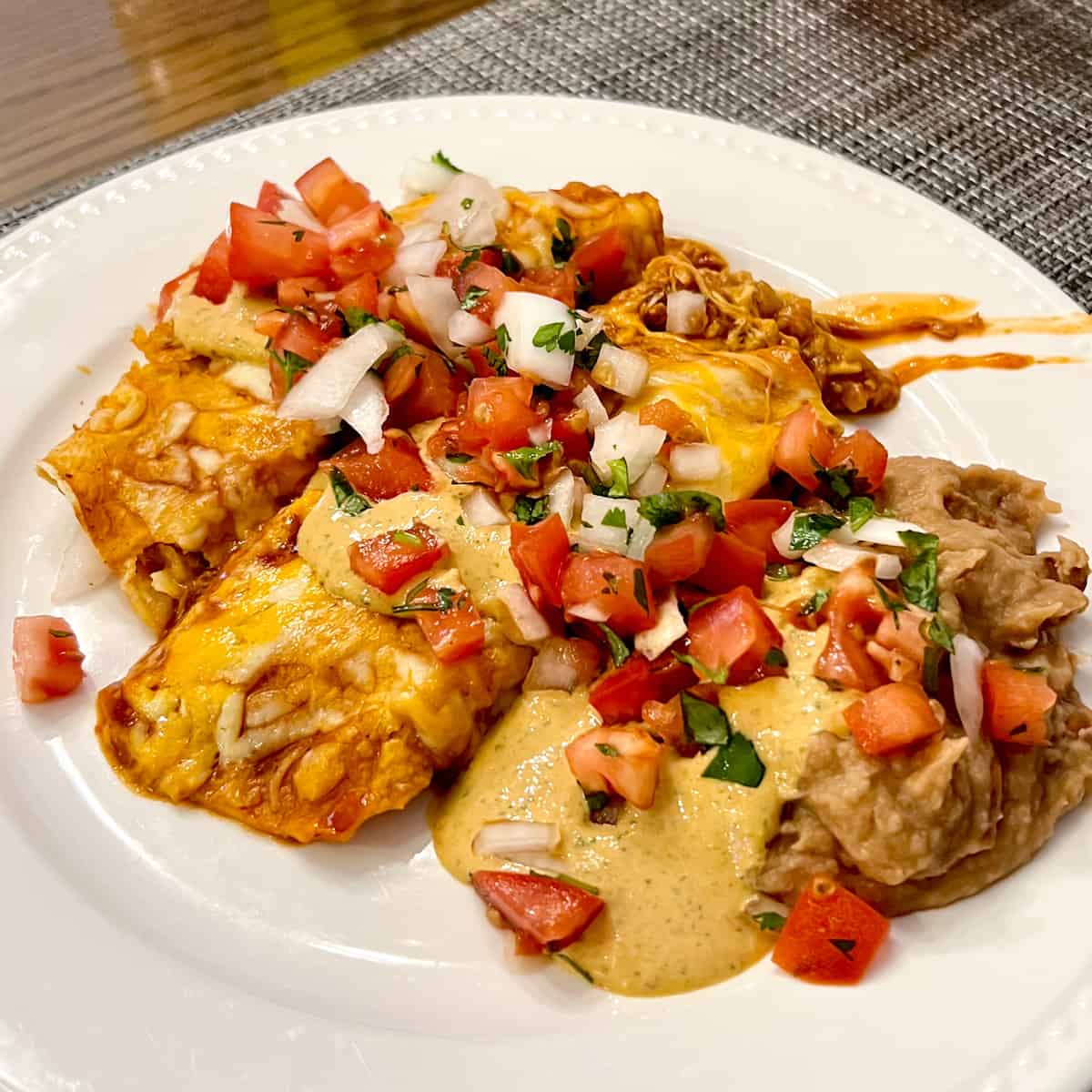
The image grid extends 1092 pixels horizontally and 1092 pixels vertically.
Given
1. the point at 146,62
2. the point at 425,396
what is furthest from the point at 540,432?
the point at 146,62

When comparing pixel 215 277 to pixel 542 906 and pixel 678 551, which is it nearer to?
pixel 678 551

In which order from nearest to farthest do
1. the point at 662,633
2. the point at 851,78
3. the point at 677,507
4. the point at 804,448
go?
1. the point at 662,633
2. the point at 677,507
3. the point at 804,448
4. the point at 851,78

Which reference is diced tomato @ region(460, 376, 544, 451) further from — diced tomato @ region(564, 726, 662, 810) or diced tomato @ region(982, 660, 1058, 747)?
diced tomato @ region(982, 660, 1058, 747)

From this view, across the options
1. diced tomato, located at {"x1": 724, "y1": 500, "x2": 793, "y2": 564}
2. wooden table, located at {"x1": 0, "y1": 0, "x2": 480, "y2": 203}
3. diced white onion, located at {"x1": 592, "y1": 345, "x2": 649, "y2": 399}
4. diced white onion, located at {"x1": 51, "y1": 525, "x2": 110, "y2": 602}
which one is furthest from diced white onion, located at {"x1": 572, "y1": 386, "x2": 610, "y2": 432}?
wooden table, located at {"x1": 0, "y1": 0, "x2": 480, "y2": 203}

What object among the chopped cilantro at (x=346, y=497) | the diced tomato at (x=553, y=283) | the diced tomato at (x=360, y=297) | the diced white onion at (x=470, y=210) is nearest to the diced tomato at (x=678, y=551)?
the chopped cilantro at (x=346, y=497)

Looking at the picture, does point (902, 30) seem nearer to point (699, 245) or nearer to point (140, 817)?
point (699, 245)

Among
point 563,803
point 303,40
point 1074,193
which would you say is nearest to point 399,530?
point 563,803
